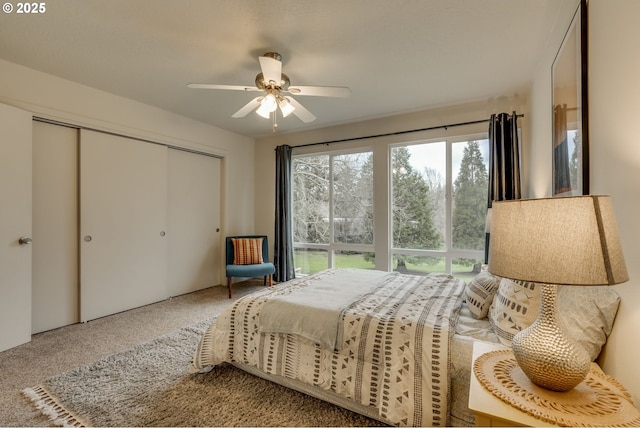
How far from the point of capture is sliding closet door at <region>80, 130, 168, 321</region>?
3.12 metres

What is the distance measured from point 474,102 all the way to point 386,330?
121 inches

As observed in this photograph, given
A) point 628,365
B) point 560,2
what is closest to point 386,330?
point 628,365

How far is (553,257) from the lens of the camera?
2.74 feet

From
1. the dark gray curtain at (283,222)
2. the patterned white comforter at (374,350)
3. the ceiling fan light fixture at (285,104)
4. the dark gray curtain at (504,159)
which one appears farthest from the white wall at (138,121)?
the dark gray curtain at (504,159)

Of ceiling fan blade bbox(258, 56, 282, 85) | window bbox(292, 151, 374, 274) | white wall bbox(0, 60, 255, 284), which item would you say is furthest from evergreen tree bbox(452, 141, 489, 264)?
white wall bbox(0, 60, 255, 284)

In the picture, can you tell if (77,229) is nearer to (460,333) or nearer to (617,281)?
(460,333)

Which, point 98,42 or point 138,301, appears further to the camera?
point 138,301

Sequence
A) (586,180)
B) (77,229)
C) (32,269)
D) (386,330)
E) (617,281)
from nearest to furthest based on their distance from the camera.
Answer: (617,281) → (586,180) → (386,330) → (32,269) → (77,229)

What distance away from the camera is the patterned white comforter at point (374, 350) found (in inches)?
56.1

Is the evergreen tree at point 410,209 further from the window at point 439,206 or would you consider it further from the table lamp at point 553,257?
the table lamp at point 553,257

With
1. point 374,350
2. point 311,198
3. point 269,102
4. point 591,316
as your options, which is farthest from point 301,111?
point 591,316

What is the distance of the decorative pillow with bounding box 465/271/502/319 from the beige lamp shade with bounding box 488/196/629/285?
1.03m

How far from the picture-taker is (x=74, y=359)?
2.31 metres

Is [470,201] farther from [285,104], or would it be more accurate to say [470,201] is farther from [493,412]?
[493,412]
